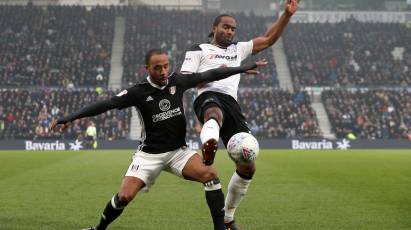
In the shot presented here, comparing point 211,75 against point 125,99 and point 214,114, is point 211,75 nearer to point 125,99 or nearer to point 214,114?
point 214,114

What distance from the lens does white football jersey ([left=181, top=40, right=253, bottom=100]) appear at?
814 centimetres

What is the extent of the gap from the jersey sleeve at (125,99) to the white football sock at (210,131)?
82 centimetres

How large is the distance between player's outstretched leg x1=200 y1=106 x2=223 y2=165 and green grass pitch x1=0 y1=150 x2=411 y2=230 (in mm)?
1409

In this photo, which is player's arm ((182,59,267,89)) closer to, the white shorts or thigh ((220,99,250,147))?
thigh ((220,99,250,147))

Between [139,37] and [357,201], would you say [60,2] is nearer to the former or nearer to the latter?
[139,37]

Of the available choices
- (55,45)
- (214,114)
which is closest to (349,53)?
(55,45)

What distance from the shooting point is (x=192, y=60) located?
321 inches

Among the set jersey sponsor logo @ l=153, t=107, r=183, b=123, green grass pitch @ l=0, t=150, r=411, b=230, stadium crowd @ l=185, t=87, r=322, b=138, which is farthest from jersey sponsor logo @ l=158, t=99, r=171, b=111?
stadium crowd @ l=185, t=87, r=322, b=138

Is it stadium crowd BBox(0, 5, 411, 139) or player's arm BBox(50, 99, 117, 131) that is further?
stadium crowd BBox(0, 5, 411, 139)

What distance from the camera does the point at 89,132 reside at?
118 ft

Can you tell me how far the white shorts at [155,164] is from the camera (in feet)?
23.7

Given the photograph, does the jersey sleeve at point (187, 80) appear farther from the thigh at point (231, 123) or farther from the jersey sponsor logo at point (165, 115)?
the thigh at point (231, 123)

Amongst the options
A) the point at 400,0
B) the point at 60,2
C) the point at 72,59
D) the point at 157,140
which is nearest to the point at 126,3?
the point at 60,2

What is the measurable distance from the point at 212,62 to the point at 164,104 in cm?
120
